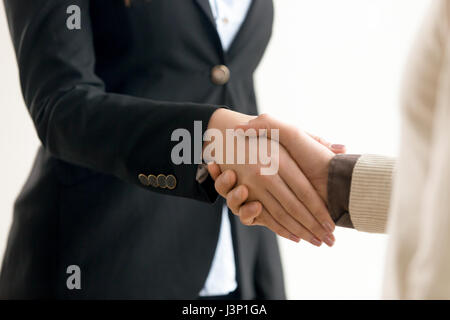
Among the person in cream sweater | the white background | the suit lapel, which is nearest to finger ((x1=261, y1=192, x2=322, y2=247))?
the suit lapel

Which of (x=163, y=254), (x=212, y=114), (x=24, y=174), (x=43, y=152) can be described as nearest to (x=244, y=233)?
(x=163, y=254)

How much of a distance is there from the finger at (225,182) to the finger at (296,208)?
0.06m

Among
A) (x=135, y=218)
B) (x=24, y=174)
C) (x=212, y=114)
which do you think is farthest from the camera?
(x=24, y=174)

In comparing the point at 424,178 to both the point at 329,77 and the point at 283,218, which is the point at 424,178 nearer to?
the point at 283,218

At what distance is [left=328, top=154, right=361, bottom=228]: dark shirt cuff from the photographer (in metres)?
0.83

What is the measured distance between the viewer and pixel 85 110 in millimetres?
839

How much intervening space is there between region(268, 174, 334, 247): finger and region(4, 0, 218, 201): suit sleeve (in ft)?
0.36

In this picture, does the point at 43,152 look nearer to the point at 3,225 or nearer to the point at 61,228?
the point at 61,228

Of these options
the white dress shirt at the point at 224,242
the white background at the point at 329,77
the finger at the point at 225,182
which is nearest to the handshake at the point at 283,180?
the finger at the point at 225,182

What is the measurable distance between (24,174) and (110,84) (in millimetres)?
1065

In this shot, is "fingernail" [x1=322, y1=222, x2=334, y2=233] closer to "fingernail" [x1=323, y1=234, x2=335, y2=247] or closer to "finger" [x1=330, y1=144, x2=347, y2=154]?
"fingernail" [x1=323, y1=234, x2=335, y2=247]

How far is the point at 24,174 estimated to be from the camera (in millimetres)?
1880

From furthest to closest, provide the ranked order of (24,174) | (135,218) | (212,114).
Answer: (24,174), (135,218), (212,114)

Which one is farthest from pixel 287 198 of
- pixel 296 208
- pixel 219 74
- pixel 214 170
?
pixel 219 74
